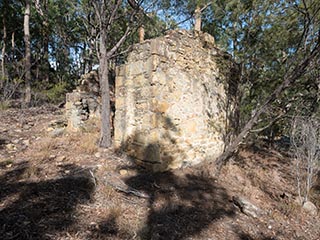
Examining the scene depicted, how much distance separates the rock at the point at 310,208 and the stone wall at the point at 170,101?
1.92 m

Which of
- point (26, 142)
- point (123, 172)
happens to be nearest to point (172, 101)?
point (123, 172)

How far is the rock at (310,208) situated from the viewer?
10.9ft

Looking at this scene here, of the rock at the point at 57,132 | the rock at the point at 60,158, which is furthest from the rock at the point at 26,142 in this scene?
the rock at the point at 60,158

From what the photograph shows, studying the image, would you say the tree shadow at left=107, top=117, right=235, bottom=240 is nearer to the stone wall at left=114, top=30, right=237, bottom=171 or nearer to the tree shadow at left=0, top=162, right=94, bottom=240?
the stone wall at left=114, top=30, right=237, bottom=171

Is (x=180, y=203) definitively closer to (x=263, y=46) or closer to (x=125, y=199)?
(x=125, y=199)

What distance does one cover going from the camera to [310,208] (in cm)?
337

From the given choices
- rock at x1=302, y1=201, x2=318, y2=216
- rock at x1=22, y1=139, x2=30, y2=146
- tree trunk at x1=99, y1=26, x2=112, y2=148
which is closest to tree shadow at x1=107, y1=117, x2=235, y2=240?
tree trunk at x1=99, y1=26, x2=112, y2=148

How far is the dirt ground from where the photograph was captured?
222 centimetres

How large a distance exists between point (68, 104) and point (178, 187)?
4.48m

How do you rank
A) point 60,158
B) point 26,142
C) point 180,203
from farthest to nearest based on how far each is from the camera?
point 26,142, point 60,158, point 180,203

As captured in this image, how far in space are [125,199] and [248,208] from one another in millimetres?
1792

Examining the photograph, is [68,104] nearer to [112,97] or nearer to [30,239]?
[112,97]

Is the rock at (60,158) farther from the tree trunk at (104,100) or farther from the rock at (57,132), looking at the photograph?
the rock at (57,132)

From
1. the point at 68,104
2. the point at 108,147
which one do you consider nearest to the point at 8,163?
the point at 108,147
